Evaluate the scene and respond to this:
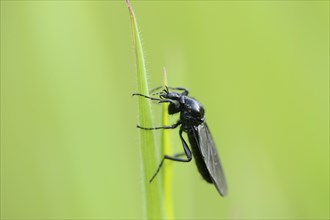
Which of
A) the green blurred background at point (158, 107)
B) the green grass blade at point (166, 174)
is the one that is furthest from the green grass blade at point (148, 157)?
the green blurred background at point (158, 107)

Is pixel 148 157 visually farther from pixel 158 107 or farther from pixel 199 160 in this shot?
pixel 158 107

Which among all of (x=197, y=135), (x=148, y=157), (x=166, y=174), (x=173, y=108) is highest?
(x=173, y=108)

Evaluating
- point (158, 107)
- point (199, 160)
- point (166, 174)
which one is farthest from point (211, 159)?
point (166, 174)

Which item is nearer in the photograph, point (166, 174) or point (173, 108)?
point (166, 174)

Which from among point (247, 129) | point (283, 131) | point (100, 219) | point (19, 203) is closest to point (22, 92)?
point (19, 203)

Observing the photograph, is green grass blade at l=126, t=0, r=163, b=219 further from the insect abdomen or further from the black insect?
the insect abdomen

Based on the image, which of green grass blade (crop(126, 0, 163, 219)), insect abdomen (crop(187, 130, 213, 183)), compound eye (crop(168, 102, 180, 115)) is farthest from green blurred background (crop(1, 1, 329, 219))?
green grass blade (crop(126, 0, 163, 219))

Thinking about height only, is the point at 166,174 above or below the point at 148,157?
below

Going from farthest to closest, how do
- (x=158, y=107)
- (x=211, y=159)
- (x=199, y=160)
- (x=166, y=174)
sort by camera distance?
(x=158, y=107) < (x=199, y=160) < (x=211, y=159) < (x=166, y=174)
